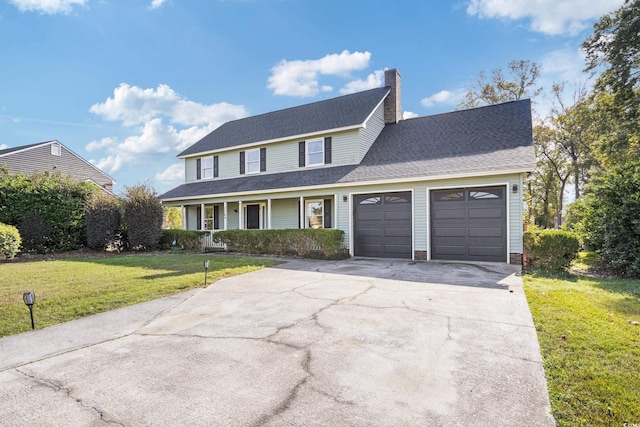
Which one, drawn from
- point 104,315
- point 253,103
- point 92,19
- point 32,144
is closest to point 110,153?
point 32,144

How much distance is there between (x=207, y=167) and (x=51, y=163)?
17.1 metres

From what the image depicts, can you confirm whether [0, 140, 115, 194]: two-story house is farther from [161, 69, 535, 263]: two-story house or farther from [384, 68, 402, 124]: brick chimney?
[384, 68, 402, 124]: brick chimney

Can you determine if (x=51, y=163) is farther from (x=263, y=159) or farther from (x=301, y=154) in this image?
(x=301, y=154)

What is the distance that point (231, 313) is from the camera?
5145mm

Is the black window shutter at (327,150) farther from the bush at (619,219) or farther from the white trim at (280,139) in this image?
the bush at (619,219)

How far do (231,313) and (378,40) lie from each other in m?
14.9

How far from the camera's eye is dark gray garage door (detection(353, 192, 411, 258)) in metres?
11.9

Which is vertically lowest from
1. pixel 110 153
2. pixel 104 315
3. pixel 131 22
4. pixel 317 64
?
pixel 104 315

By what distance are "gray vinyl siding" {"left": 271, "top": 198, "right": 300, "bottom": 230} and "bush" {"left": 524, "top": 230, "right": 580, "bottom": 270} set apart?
9.99 m

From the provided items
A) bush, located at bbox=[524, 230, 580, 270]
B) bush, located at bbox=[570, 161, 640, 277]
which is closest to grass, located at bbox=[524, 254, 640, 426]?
bush, located at bbox=[524, 230, 580, 270]

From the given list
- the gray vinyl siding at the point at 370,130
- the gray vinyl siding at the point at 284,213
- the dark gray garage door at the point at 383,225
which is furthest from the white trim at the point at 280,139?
the dark gray garage door at the point at 383,225

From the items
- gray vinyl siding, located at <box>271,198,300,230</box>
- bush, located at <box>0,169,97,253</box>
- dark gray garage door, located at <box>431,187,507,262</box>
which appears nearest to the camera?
dark gray garage door, located at <box>431,187,507,262</box>

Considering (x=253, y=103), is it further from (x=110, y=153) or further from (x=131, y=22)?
(x=110, y=153)

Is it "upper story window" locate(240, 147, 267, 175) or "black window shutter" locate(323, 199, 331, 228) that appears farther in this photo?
"upper story window" locate(240, 147, 267, 175)
